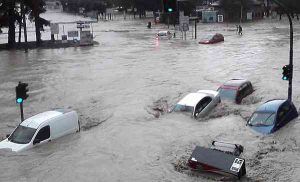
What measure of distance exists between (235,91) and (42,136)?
434 inches

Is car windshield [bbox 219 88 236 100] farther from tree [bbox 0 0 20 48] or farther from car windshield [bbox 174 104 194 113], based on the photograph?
tree [bbox 0 0 20 48]

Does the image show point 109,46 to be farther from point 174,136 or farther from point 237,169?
point 237,169

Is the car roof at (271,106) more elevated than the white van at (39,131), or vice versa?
the car roof at (271,106)

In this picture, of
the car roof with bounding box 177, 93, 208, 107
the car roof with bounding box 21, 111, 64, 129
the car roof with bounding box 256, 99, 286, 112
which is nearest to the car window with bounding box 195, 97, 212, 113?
the car roof with bounding box 177, 93, 208, 107

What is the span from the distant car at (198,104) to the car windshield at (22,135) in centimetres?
729

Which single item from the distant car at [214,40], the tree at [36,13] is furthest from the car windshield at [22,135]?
the tree at [36,13]

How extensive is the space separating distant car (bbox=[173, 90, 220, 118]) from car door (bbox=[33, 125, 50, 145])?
667 centimetres

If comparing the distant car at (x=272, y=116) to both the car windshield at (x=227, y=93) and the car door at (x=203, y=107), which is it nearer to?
the car door at (x=203, y=107)

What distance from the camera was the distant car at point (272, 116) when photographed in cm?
1881

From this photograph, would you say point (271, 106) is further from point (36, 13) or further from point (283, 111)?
point (36, 13)

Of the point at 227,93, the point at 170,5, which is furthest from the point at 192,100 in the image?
the point at 170,5

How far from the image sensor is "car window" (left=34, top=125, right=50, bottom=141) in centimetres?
1760

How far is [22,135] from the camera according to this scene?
17781mm

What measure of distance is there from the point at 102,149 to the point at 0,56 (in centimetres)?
3618
